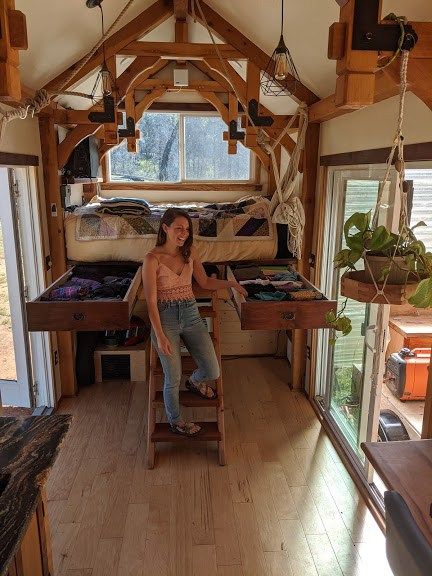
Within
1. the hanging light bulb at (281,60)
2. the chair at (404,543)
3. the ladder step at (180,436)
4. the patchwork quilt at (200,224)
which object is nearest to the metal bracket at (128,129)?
the patchwork quilt at (200,224)

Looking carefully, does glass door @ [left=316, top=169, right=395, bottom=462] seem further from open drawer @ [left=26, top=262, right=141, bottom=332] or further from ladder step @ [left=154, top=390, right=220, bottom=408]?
open drawer @ [left=26, top=262, right=141, bottom=332]

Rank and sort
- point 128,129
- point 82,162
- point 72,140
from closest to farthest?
point 72,140 → point 128,129 → point 82,162

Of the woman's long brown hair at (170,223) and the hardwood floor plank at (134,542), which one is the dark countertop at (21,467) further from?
the woman's long brown hair at (170,223)

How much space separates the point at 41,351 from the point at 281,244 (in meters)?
1.95

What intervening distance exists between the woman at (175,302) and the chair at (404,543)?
1.64 meters

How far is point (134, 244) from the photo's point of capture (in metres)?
3.38

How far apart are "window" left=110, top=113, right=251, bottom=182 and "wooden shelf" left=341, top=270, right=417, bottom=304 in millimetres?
4168

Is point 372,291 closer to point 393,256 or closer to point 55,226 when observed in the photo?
point 393,256

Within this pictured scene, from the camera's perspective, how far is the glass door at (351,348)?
2520mm

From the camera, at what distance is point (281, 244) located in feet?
11.6

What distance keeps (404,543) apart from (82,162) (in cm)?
368

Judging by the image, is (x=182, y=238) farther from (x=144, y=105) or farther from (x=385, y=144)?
(x=144, y=105)

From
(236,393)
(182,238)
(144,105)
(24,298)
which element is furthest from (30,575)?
(144,105)

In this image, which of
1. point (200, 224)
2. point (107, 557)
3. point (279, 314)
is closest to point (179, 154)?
point (200, 224)
